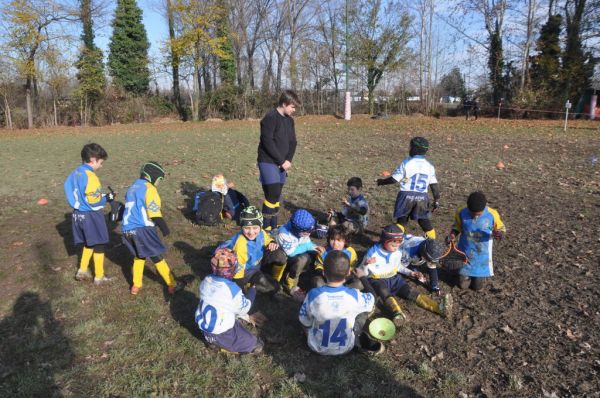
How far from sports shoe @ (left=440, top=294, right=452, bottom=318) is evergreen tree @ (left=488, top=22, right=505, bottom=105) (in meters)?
32.4

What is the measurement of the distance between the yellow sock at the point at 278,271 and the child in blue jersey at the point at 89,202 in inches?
87.3

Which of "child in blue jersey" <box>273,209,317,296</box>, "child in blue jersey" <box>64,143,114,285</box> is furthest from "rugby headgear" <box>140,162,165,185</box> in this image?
"child in blue jersey" <box>273,209,317,296</box>

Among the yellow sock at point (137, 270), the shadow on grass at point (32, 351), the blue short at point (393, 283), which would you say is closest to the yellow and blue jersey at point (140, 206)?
the yellow sock at point (137, 270)

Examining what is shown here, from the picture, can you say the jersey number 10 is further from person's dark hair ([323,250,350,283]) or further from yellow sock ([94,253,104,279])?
yellow sock ([94,253,104,279])

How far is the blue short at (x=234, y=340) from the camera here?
3838 millimetres

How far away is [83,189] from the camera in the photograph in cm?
507

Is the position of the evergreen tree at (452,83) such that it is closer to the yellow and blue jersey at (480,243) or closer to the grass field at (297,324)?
the grass field at (297,324)

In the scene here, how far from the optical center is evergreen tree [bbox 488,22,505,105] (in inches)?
1287

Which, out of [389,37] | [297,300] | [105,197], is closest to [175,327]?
[297,300]

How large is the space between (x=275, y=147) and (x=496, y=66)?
32.5 m

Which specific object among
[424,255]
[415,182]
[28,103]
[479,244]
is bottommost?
[424,255]

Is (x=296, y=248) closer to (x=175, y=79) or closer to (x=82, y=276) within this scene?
(x=82, y=276)

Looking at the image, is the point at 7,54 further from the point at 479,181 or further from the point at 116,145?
the point at 479,181

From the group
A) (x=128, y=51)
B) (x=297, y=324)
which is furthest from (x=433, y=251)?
(x=128, y=51)
